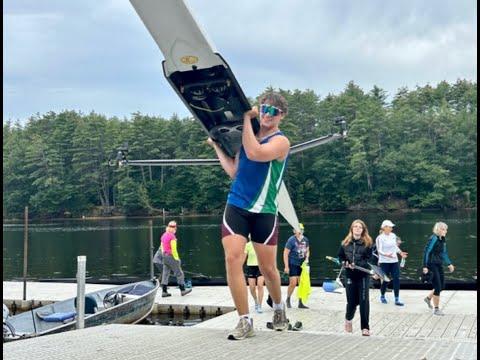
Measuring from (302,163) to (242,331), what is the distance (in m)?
80.4

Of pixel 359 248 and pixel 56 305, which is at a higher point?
pixel 359 248

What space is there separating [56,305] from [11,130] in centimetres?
11655

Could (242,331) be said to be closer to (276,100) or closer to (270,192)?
(270,192)

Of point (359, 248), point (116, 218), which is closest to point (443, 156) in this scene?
point (116, 218)

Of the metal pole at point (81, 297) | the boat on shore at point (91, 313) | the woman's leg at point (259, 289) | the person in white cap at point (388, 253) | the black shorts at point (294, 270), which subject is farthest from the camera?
the person in white cap at point (388, 253)

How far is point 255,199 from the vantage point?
4715 millimetres

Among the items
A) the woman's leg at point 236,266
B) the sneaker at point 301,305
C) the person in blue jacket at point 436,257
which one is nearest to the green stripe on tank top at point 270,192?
the woman's leg at point 236,266

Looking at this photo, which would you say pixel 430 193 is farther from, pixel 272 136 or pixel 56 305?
pixel 272 136

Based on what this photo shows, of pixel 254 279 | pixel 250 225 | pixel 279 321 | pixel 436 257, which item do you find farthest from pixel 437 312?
pixel 250 225

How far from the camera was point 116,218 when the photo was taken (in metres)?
86.8

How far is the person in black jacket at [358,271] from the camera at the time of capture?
322 inches

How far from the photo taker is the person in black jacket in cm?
818

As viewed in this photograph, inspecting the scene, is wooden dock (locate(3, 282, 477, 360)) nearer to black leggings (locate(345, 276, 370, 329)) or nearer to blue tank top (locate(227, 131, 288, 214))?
blue tank top (locate(227, 131, 288, 214))

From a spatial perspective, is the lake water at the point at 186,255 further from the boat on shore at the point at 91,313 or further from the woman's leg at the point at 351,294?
the woman's leg at the point at 351,294
